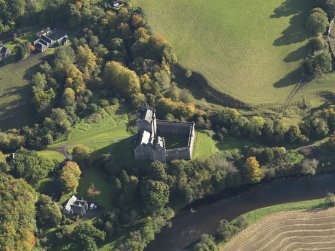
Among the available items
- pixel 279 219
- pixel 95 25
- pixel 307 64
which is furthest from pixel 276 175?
pixel 95 25

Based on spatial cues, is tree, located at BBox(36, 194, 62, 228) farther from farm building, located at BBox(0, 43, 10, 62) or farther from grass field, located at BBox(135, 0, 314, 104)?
farm building, located at BBox(0, 43, 10, 62)

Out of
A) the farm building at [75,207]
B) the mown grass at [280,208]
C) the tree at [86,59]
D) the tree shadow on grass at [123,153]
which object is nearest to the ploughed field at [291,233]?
the mown grass at [280,208]

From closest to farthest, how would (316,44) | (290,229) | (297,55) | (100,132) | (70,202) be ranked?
(290,229)
(70,202)
(100,132)
(316,44)
(297,55)

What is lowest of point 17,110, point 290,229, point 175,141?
point 290,229

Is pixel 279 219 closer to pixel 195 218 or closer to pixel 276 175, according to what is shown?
pixel 276 175

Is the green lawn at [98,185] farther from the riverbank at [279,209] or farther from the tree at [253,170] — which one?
the tree at [253,170]

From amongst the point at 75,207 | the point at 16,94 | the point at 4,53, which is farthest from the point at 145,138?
the point at 4,53

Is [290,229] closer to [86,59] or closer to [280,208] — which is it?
[280,208]
